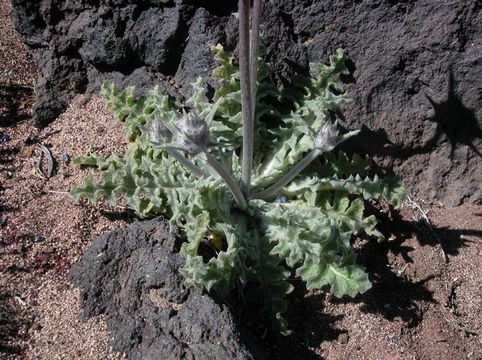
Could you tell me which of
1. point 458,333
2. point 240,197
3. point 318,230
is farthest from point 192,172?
point 458,333

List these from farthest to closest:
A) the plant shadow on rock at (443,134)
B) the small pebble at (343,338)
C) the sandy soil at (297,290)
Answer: the plant shadow on rock at (443,134), the small pebble at (343,338), the sandy soil at (297,290)

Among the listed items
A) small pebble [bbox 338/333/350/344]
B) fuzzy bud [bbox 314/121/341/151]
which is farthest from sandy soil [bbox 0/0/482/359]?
fuzzy bud [bbox 314/121/341/151]

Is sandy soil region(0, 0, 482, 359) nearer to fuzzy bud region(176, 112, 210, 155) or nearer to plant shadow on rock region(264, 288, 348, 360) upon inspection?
plant shadow on rock region(264, 288, 348, 360)

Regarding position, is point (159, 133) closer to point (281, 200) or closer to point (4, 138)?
point (281, 200)

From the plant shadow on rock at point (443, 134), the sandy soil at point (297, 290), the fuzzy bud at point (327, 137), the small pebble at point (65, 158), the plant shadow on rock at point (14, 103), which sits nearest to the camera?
the fuzzy bud at point (327, 137)

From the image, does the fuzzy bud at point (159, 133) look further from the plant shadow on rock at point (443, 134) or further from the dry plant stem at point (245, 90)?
the plant shadow on rock at point (443, 134)

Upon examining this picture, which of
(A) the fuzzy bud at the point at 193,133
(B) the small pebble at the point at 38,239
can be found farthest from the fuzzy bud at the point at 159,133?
(B) the small pebble at the point at 38,239

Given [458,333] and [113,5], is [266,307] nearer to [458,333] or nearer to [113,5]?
[458,333]
